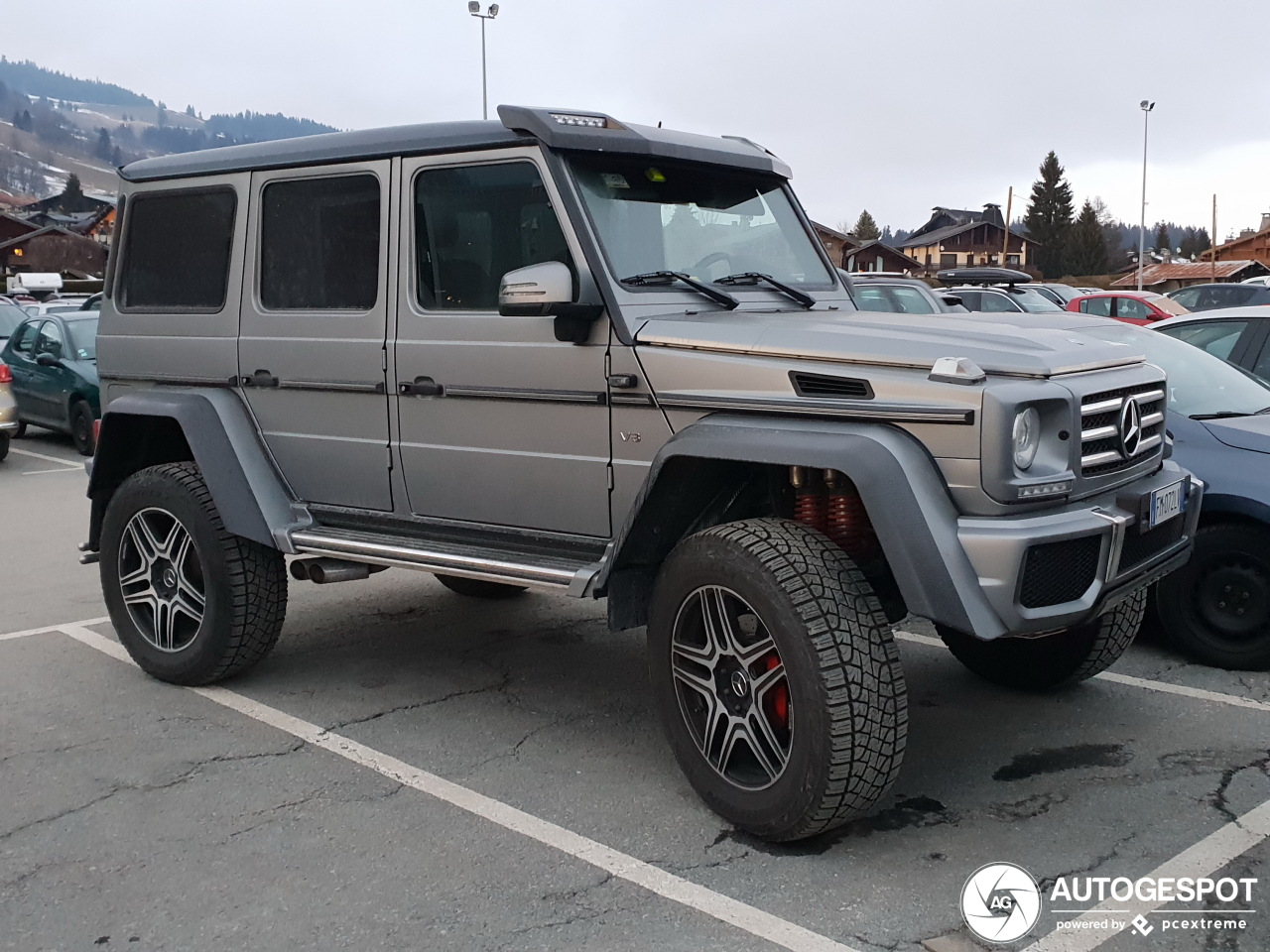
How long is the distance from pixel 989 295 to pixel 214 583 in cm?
1598

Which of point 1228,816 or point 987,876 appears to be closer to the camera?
point 987,876

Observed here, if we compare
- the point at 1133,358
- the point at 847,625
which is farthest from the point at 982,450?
the point at 1133,358

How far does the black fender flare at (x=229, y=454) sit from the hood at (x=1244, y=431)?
13.5 feet

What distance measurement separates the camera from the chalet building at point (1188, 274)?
59.0m

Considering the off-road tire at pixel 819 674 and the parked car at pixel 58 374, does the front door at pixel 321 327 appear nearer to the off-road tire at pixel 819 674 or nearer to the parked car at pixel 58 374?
the off-road tire at pixel 819 674

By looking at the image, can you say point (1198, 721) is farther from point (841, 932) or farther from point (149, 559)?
point (149, 559)

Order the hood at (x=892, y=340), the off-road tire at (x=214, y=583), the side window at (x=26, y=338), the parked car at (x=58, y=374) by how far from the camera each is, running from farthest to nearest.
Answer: the side window at (x=26, y=338) → the parked car at (x=58, y=374) → the off-road tire at (x=214, y=583) → the hood at (x=892, y=340)

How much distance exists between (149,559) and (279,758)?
144cm

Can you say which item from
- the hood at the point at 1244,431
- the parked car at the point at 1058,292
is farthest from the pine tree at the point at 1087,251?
the hood at the point at 1244,431

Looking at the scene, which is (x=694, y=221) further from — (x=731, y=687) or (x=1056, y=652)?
(x=1056, y=652)

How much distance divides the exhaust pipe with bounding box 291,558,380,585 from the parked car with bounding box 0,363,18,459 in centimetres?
964

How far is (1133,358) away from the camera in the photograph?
4188mm

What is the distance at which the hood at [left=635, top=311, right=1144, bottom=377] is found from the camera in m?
3.66

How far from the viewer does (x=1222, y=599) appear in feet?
18.2
